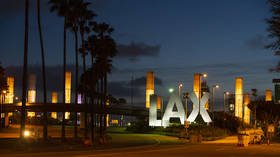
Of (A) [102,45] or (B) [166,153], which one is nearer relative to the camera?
(B) [166,153]

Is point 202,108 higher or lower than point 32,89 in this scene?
lower

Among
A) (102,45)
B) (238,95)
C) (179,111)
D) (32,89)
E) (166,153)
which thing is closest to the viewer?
(166,153)

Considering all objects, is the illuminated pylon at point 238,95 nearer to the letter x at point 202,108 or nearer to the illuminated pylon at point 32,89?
the letter x at point 202,108

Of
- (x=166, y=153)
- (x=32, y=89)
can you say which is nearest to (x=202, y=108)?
(x=166, y=153)

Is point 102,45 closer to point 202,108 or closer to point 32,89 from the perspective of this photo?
point 202,108

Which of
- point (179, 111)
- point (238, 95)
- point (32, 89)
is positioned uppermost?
point (32, 89)

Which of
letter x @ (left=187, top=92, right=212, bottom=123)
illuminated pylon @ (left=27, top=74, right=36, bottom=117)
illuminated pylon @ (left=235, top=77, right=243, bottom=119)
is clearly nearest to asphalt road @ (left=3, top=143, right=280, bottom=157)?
letter x @ (left=187, top=92, right=212, bottom=123)

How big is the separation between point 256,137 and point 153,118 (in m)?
42.0

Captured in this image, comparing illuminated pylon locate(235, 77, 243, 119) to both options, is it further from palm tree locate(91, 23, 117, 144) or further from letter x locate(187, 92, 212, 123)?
palm tree locate(91, 23, 117, 144)

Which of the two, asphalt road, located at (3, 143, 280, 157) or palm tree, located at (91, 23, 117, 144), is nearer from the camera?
asphalt road, located at (3, 143, 280, 157)

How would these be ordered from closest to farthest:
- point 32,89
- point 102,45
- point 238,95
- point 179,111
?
point 102,45, point 179,111, point 238,95, point 32,89

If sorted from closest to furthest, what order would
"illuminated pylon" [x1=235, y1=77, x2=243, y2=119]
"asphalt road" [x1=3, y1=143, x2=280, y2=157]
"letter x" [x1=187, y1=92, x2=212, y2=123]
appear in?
"asphalt road" [x1=3, y1=143, x2=280, y2=157], "letter x" [x1=187, y1=92, x2=212, y2=123], "illuminated pylon" [x1=235, y1=77, x2=243, y2=119]

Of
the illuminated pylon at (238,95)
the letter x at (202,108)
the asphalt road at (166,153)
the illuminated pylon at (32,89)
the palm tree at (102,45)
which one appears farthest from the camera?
the illuminated pylon at (32,89)

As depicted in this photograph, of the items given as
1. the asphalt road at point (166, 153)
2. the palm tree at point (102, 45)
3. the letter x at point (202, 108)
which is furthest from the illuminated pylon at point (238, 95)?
the asphalt road at point (166, 153)
